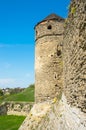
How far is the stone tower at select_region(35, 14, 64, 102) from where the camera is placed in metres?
16.0

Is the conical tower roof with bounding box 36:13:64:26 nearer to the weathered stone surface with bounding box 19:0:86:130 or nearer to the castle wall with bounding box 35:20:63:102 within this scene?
the castle wall with bounding box 35:20:63:102

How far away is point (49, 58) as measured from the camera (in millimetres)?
16359

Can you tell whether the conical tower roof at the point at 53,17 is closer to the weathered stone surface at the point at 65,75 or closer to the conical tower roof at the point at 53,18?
the conical tower roof at the point at 53,18

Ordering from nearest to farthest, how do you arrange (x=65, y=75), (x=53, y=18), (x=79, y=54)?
(x=79, y=54), (x=65, y=75), (x=53, y=18)

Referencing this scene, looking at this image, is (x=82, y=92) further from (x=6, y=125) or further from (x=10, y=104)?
(x=10, y=104)

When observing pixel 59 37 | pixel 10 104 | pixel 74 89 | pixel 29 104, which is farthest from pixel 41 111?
pixel 10 104

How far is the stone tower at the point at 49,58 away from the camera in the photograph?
52.4 ft

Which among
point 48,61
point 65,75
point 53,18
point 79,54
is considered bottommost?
point 65,75

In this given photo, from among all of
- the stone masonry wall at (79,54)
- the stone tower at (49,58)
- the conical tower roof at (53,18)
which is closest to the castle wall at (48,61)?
the stone tower at (49,58)

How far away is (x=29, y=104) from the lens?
30359 mm

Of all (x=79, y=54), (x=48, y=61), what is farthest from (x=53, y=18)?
(x=79, y=54)

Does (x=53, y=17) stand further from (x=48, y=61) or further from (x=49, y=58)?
(x=48, y=61)

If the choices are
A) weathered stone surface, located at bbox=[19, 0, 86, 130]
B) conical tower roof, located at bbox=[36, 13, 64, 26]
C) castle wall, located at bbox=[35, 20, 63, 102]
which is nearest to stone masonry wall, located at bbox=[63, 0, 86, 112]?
weathered stone surface, located at bbox=[19, 0, 86, 130]

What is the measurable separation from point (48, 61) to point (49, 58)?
0.19 metres
